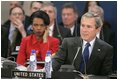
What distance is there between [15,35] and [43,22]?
2.07ft

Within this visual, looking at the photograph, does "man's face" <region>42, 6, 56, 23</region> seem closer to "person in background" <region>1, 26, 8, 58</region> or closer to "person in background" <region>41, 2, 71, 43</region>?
"person in background" <region>41, 2, 71, 43</region>

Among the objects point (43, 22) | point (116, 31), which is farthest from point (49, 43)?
point (116, 31)

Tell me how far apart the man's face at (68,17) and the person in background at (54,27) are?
108mm

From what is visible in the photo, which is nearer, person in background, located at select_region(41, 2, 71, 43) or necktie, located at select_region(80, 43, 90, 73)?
necktie, located at select_region(80, 43, 90, 73)

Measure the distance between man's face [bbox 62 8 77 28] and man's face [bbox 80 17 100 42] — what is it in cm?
83

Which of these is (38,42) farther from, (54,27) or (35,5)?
(35,5)

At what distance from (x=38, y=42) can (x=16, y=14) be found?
2.41 feet

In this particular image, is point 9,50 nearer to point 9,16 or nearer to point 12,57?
point 12,57

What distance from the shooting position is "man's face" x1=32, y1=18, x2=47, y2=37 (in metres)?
3.10

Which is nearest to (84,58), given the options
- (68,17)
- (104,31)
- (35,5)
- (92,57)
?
(92,57)

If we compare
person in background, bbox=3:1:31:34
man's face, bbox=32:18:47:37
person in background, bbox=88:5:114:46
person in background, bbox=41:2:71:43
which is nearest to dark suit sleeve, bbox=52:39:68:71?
man's face, bbox=32:18:47:37

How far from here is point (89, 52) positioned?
2.81 m

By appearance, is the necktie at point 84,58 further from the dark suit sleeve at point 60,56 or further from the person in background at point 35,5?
the person in background at point 35,5

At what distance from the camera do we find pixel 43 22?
10.3 feet
